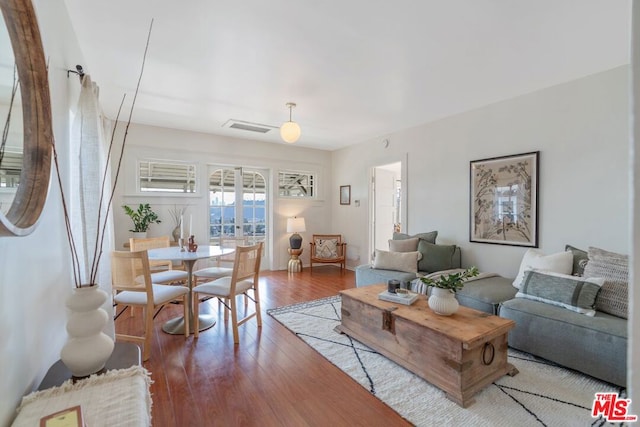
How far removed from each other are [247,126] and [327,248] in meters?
2.63

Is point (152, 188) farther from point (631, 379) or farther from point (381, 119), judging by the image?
point (631, 379)

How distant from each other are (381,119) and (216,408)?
3780mm

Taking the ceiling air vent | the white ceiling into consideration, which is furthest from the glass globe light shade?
the ceiling air vent

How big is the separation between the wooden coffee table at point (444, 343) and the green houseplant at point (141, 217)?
334 cm

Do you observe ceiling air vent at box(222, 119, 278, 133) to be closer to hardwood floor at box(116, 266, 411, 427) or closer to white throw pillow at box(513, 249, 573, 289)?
hardwood floor at box(116, 266, 411, 427)

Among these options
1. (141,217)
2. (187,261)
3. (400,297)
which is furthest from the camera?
(141,217)

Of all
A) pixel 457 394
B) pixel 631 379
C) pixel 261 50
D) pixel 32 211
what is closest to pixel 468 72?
pixel 261 50

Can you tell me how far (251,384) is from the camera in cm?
204

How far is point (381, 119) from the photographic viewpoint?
4.19m

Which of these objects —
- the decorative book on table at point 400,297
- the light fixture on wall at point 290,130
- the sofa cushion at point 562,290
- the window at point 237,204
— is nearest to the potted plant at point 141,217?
the window at point 237,204

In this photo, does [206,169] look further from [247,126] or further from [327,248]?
[327,248]

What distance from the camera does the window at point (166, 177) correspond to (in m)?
4.49

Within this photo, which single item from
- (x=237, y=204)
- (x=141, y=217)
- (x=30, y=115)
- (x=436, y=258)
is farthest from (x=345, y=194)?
(x=30, y=115)

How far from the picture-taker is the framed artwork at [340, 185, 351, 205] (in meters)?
5.87
